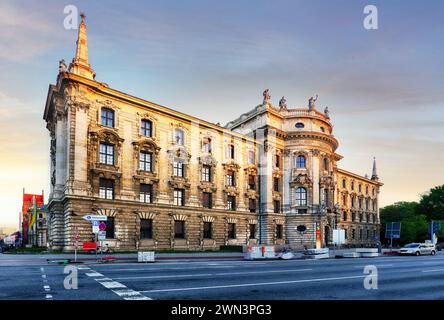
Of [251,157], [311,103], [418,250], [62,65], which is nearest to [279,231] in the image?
[251,157]

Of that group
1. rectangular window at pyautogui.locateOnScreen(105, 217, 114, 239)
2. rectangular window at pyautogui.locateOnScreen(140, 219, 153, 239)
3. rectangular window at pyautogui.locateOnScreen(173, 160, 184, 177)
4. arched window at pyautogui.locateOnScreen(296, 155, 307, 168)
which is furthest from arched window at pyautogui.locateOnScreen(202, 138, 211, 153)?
arched window at pyautogui.locateOnScreen(296, 155, 307, 168)

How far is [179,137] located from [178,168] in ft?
11.6

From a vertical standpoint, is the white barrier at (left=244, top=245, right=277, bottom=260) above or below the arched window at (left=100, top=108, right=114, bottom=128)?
below

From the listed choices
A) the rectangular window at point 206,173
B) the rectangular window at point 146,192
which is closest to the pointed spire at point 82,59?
the rectangular window at point 146,192

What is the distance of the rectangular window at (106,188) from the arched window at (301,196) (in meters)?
29.0

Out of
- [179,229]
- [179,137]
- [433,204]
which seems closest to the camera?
[179,229]

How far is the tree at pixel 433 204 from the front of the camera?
97.8 m

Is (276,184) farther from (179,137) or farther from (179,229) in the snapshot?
(179,229)

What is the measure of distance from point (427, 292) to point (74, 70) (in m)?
33.7

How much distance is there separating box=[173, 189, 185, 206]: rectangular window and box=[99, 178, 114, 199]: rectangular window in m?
7.56

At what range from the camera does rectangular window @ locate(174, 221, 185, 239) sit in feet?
135

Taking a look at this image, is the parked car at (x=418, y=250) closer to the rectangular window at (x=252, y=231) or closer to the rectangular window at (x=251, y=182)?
the rectangular window at (x=252, y=231)

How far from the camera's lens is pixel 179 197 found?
42.3 meters

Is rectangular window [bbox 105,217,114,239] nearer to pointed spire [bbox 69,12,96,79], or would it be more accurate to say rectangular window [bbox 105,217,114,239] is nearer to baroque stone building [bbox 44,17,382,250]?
baroque stone building [bbox 44,17,382,250]
